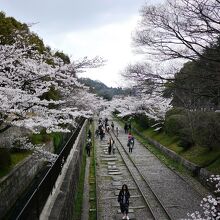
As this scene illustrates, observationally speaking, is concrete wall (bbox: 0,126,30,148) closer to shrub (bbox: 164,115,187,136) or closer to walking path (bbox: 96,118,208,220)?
walking path (bbox: 96,118,208,220)

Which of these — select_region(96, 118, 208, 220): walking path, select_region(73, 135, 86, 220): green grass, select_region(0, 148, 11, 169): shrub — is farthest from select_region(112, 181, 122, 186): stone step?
select_region(0, 148, 11, 169): shrub

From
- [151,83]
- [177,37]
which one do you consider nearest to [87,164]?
[151,83]

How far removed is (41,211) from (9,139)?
273 inches

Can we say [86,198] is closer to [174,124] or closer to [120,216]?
[120,216]

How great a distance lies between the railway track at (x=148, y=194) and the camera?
15289mm

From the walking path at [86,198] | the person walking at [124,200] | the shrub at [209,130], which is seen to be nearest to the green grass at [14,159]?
the walking path at [86,198]

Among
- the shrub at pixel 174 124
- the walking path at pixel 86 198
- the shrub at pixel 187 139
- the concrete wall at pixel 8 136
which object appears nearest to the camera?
the walking path at pixel 86 198

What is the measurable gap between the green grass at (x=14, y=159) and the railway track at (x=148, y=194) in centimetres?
595

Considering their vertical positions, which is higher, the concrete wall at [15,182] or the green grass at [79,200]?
the concrete wall at [15,182]

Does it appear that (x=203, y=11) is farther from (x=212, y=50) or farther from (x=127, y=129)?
(x=127, y=129)

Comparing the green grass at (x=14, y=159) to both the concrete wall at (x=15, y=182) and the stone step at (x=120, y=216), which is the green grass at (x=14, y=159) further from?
the stone step at (x=120, y=216)

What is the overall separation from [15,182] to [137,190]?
7.60 metres

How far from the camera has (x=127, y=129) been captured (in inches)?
2052

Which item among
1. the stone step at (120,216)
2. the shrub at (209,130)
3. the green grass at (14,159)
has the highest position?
the shrub at (209,130)
